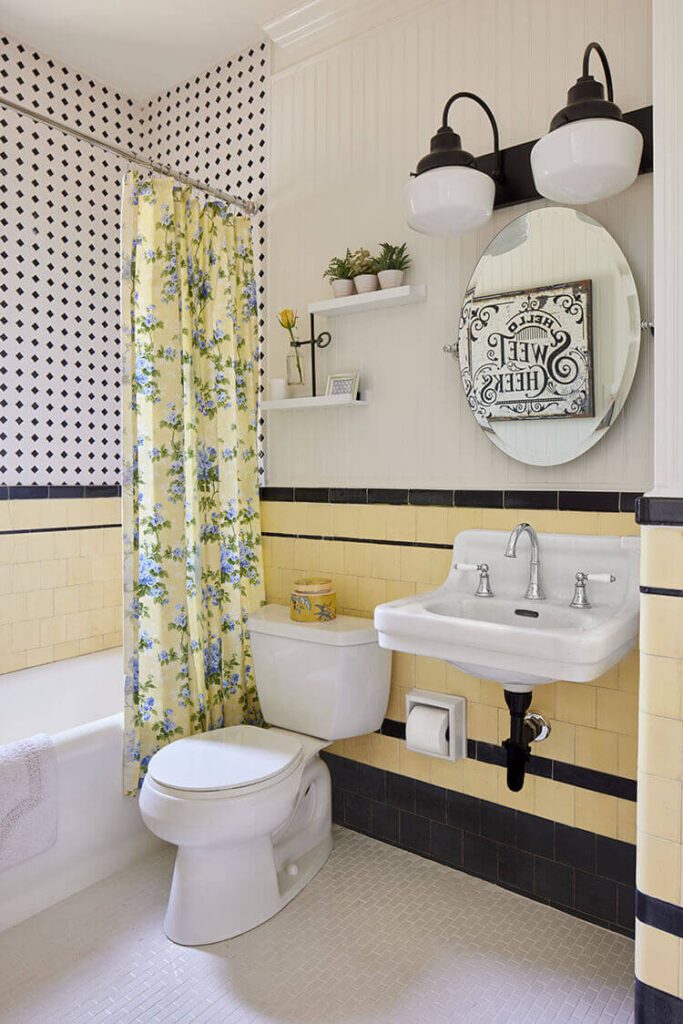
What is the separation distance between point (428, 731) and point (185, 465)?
3.81 feet

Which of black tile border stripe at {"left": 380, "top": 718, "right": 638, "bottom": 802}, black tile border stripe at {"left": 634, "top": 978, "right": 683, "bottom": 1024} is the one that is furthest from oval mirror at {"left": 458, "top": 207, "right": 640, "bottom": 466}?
black tile border stripe at {"left": 634, "top": 978, "right": 683, "bottom": 1024}

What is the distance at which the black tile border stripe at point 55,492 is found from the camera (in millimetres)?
2715

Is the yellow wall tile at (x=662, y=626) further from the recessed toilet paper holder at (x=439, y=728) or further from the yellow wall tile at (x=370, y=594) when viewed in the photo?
the yellow wall tile at (x=370, y=594)

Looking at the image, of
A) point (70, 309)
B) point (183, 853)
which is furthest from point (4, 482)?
point (183, 853)

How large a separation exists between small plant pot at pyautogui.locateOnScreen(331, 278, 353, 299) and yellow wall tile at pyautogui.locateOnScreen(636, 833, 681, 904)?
1.77 metres

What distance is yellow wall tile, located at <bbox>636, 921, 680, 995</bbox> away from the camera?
56.0 inches

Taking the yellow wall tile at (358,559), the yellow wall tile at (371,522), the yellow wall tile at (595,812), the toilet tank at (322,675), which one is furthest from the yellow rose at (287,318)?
the yellow wall tile at (595,812)

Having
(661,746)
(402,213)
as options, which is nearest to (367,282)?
(402,213)

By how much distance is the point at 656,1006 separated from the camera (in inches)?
56.7

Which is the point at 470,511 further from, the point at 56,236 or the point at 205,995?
the point at 56,236

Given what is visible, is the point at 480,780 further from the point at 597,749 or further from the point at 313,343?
the point at 313,343

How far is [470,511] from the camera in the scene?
85.5 inches

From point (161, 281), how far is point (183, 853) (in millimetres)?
1692

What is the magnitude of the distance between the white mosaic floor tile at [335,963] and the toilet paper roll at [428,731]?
0.44 metres
